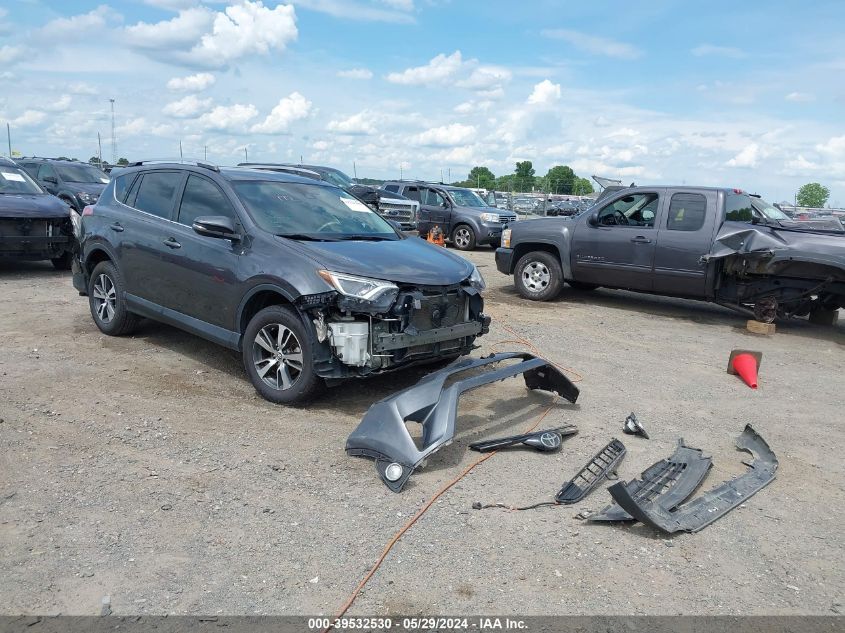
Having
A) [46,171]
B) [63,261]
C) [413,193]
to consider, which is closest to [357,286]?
[63,261]

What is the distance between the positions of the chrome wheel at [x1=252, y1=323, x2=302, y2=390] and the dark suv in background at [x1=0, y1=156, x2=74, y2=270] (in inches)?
271

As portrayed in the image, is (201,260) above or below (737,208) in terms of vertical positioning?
below

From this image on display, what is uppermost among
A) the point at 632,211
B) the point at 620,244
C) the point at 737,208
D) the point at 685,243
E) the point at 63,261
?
the point at 737,208

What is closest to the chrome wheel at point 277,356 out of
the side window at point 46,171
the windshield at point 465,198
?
the side window at point 46,171

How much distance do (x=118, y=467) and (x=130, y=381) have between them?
1.76 m

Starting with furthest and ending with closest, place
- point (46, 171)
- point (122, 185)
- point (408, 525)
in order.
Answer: point (46, 171) < point (122, 185) < point (408, 525)

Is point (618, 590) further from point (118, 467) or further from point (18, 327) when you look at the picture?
point (18, 327)

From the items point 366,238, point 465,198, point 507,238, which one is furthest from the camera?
point 465,198

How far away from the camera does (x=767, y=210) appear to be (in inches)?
384

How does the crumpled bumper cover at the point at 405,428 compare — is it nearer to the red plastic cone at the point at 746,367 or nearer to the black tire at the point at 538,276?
the red plastic cone at the point at 746,367

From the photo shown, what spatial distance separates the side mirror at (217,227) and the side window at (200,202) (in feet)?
0.89

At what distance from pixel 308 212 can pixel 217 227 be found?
897 mm

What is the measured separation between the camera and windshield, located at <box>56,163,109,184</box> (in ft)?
53.2

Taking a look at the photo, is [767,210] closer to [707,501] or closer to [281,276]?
[707,501]
